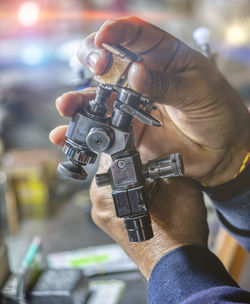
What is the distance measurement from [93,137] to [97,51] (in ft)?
0.39

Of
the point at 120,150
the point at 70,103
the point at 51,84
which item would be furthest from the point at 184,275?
the point at 51,84

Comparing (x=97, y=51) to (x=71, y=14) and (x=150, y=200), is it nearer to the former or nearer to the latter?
(x=150, y=200)

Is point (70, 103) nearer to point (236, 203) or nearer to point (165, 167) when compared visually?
point (165, 167)

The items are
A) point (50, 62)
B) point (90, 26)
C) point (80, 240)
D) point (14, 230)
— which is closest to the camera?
point (80, 240)

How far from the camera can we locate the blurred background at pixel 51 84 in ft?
5.83

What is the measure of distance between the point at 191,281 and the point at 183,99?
29cm

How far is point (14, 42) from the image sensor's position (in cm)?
417

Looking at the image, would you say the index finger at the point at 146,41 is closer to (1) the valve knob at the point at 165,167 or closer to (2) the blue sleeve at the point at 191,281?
(1) the valve knob at the point at 165,167

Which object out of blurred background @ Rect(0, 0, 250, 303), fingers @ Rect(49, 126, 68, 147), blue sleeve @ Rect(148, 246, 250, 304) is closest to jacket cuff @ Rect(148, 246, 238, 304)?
blue sleeve @ Rect(148, 246, 250, 304)

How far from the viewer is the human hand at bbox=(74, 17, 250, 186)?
1.81 feet

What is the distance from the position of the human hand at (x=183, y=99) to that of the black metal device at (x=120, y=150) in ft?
0.10

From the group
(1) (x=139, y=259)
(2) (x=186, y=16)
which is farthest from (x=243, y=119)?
(2) (x=186, y=16)

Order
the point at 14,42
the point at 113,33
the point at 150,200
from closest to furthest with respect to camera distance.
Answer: the point at 113,33 < the point at 150,200 < the point at 14,42

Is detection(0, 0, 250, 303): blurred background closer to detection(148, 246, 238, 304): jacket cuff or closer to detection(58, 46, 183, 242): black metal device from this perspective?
detection(58, 46, 183, 242): black metal device
